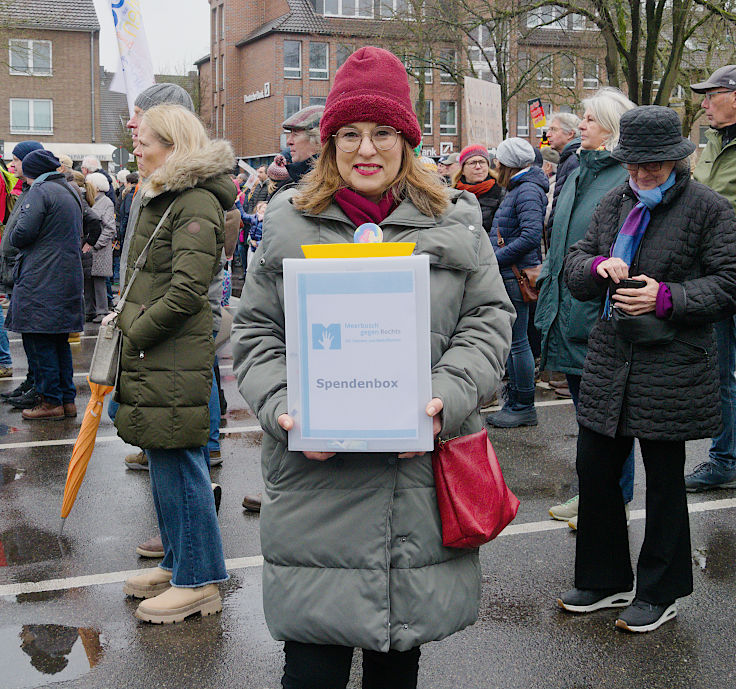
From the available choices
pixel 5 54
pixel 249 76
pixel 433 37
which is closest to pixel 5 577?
pixel 433 37

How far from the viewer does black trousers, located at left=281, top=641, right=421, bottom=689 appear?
2.57 m

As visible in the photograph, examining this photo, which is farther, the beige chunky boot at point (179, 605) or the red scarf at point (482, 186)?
the red scarf at point (482, 186)

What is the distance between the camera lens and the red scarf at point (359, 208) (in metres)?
2.62

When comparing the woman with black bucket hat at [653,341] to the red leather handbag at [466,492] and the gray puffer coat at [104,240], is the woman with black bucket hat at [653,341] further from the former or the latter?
the gray puffer coat at [104,240]

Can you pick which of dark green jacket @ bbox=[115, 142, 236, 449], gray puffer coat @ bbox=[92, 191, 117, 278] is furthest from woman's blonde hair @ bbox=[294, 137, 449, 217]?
gray puffer coat @ bbox=[92, 191, 117, 278]

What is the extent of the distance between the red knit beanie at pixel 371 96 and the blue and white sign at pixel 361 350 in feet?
1.76

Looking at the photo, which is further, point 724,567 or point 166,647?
point 724,567

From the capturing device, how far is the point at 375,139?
2643 millimetres

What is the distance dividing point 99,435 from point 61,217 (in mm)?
1845

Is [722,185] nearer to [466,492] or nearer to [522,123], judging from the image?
[466,492]

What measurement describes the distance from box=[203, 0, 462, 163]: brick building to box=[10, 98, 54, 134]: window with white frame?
11.3 metres

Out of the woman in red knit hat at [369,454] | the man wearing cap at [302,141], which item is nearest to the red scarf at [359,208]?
the woman in red knit hat at [369,454]

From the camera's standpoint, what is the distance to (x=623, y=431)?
405 centimetres

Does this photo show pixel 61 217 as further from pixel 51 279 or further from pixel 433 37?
pixel 433 37
